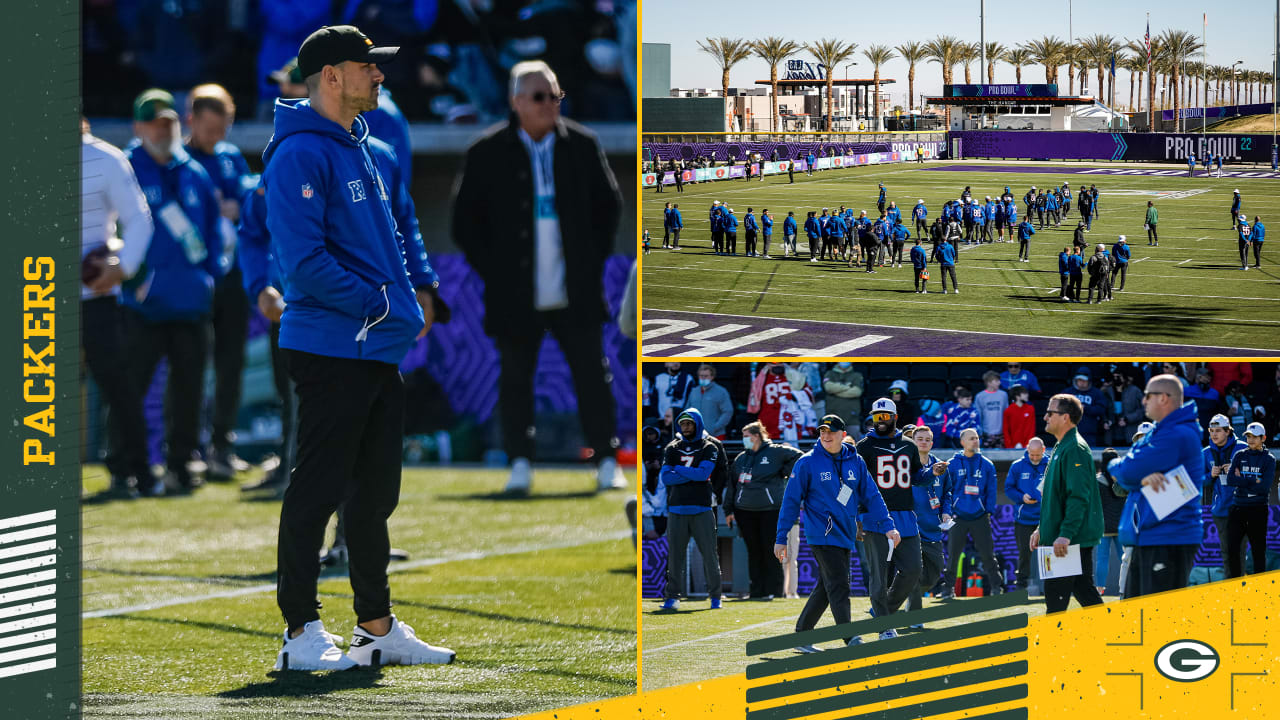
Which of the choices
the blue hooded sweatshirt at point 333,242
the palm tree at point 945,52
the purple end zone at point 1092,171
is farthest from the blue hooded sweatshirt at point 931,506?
the purple end zone at point 1092,171

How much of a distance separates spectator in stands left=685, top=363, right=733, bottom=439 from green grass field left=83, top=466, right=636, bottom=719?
586mm

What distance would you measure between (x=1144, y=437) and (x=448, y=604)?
7.26 feet

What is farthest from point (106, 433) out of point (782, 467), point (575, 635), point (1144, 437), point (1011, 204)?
point (1011, 204)

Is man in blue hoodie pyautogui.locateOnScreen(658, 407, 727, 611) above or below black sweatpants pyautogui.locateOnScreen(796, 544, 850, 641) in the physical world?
above

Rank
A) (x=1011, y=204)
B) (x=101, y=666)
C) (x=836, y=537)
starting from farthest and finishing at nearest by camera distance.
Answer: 1. (x=1011, y=204)
2. (x=836, y=537)
3. (x=101, y=666)

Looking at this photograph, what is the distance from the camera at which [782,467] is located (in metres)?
4.14

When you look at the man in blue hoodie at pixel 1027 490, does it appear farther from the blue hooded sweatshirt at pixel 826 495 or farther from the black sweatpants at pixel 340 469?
the black sweatpants at pixel 340 469

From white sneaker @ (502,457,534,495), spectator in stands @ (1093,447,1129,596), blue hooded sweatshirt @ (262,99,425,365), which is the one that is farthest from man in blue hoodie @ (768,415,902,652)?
white sneaker @ (502,457,534,495)

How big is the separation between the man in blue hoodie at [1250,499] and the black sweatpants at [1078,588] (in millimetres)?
511

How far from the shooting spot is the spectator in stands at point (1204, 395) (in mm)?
4438

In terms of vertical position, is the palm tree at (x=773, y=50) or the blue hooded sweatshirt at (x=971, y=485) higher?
the palm tree at (x=773, y=50)

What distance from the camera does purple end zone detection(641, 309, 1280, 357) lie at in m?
8.54

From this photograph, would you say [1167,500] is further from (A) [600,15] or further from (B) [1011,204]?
(B) [1011,204]

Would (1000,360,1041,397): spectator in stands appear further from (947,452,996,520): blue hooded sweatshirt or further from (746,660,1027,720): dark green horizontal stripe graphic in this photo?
(746,660,1027,720): dark green horizontal stripe graphic
